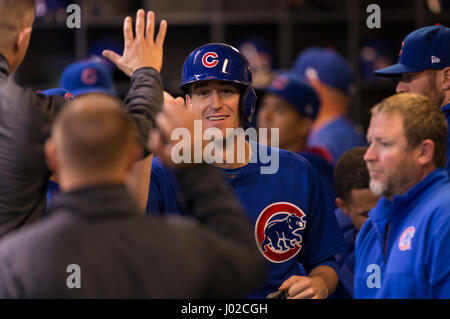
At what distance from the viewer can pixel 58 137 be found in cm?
153

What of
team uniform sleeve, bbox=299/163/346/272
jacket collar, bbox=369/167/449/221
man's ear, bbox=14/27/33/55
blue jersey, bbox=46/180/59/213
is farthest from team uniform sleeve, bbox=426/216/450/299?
blue jersey, bbox=46/180/59/213

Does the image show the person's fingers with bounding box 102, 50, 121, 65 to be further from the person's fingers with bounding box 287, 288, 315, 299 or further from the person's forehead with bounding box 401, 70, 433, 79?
the person's forehead with bounding box 401, 70, 433, 79

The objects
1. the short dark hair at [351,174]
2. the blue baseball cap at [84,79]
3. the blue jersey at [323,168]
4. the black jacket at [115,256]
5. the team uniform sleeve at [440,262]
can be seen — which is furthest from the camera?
the blue baseball cap at [84,79]

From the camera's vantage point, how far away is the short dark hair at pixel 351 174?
331 centimetres

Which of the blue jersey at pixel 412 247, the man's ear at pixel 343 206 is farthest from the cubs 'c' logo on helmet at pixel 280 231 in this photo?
the man's ear at pixel 343 206

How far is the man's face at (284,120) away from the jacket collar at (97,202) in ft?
11.2

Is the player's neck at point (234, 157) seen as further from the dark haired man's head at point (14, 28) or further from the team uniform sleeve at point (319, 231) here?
the dark haired man's head at point (14, 28)

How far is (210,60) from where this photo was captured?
2.72m

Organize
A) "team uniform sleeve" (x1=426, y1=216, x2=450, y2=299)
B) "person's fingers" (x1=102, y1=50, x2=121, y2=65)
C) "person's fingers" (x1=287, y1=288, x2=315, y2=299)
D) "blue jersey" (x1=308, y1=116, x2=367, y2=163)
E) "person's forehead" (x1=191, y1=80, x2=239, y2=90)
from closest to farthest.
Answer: "team uniform sleeve" (x1=426, y1=216, x2=450, y2=299) < "person's fingers" (x1=102, y1=50, x2=121, y2=65) < "person's fingers" (x1=287, y1=288, x2=315, y2=299) < "person's forehead" (x1=191, y1=80, x2=239, y2=90) < "blue jersey" (x1=308, y1=116, x2=367, y2=163)

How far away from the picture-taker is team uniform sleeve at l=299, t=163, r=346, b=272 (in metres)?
2.78

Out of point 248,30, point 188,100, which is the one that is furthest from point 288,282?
point 248,30

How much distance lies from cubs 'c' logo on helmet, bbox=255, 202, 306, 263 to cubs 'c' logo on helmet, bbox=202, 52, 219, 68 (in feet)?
1.92

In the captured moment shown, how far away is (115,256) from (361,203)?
6.62 ft
